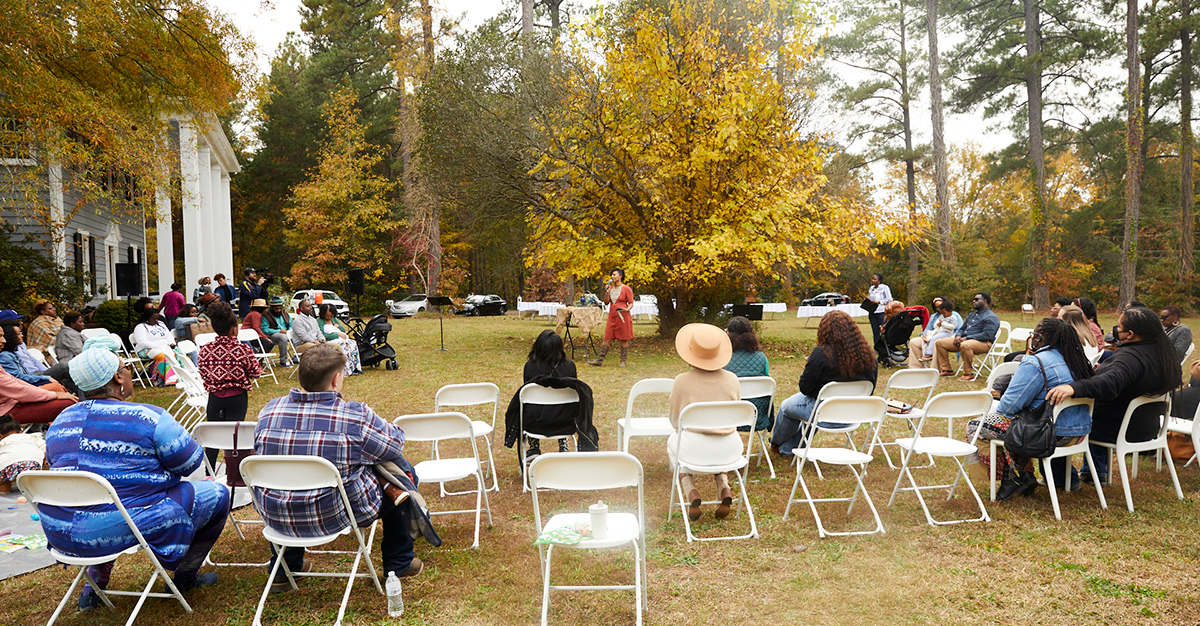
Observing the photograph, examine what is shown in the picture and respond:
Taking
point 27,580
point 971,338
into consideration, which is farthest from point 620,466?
point 971,338

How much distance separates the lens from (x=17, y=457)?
4.68 m

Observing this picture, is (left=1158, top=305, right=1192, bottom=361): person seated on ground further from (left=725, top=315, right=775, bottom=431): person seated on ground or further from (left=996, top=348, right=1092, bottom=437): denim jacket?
(left=725, top=315, right=775, bottom=431): person seated on ground

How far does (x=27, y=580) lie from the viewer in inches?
144

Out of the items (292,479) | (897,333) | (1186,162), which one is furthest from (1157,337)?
(1186,162)

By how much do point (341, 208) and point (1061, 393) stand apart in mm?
33108

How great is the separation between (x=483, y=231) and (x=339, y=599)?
2785cm

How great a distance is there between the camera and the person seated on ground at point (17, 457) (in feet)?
15.3

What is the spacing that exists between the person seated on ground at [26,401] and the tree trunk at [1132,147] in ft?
82.7

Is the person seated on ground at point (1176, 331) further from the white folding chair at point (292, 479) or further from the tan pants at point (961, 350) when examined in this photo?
the white folding chair at point (292, 479)

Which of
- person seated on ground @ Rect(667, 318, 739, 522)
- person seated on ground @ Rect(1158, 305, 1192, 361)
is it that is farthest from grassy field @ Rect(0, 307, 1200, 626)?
person seated on ground @ Rect(1158, 305, 1192, 361)

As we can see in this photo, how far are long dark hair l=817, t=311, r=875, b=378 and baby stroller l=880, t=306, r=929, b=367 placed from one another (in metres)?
7.04

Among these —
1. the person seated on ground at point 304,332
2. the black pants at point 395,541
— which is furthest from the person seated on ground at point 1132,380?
the person seated on ground at point 304,332

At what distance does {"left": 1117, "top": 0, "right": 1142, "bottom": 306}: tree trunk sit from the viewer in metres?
19.9

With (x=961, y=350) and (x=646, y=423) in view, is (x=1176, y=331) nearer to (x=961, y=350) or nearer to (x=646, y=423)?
(x=961, y=350)
